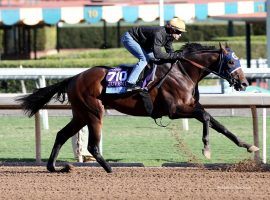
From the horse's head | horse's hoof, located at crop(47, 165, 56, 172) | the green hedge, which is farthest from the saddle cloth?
the green hedge

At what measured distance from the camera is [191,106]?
1035cm

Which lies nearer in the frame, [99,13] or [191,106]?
[191,106]

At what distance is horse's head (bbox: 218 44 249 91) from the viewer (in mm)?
10281

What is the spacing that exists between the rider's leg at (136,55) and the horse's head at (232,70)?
836mm

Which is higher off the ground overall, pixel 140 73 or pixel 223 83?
pixel 140 73

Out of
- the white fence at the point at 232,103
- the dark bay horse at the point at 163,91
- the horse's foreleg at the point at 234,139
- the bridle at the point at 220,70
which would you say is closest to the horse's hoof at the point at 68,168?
the dark bay horse at the point at 163,91

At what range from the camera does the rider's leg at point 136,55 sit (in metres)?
10.3

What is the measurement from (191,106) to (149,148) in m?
2.77

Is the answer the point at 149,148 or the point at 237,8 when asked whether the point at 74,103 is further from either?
the point at 237,8

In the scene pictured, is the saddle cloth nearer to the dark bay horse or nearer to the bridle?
the dark bay horse

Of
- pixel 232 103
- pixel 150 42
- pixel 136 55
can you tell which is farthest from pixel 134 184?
pixel 232 103

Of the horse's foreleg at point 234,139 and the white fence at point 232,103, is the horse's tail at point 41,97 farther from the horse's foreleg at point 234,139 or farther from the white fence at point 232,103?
the horse's foreleg at point 234,139

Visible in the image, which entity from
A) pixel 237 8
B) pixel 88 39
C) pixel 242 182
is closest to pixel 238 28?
pixel 88 39

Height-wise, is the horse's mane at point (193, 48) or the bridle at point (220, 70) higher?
the horse's mane at point (193, 48)
